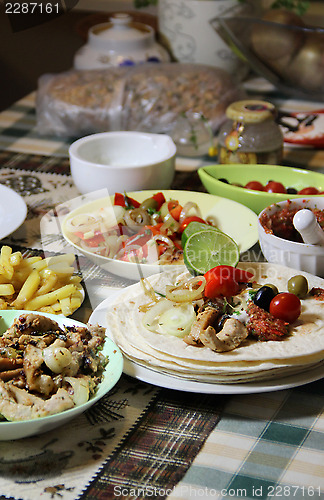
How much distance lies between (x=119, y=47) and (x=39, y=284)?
2156 mm

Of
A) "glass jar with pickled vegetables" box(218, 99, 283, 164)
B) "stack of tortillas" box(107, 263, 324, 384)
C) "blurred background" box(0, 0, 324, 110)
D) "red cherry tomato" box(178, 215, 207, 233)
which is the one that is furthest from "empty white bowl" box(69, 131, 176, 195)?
"blurred background" box(0, 0, 324, 110)

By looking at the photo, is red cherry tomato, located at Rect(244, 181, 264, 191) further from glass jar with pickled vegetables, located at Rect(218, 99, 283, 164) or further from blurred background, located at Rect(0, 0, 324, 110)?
blurred background, located at Rect(0, 0, 324, 110)

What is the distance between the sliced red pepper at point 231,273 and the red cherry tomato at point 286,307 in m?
0.17

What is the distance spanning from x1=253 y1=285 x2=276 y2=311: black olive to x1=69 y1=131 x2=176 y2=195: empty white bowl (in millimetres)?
907

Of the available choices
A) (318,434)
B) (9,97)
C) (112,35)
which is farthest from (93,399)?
(9,97)

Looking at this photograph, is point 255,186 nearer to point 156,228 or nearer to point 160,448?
point 156,228

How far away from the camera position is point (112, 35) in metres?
3.58

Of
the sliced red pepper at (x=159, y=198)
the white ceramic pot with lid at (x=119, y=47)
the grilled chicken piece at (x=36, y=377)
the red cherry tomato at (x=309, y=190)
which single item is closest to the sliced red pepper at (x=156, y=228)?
the sliced red pepper at (x=159, y=198)

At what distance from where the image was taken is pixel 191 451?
1301mm

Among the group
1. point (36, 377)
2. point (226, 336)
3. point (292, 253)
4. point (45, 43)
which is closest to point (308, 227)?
point (292, 253)

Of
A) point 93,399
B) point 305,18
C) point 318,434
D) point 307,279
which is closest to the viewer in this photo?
point 93,399

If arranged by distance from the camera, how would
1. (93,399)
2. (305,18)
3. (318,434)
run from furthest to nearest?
(305,18) → (318,434) → (93,399)

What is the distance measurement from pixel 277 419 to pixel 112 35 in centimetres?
273

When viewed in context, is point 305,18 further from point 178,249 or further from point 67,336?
point 67,336
